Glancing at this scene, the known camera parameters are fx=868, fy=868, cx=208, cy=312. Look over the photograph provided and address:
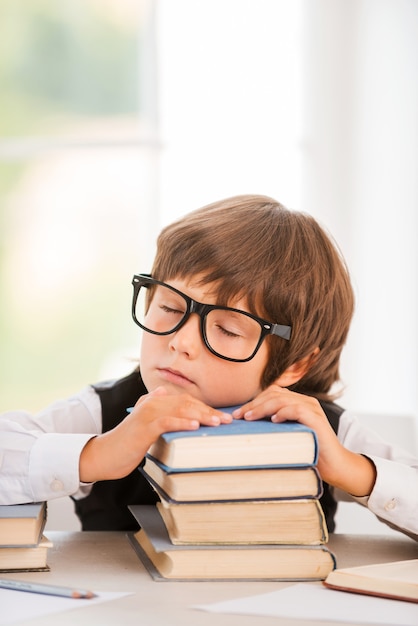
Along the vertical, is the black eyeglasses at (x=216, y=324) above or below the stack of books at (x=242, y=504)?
above

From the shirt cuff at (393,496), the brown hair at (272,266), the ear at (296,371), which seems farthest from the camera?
the ear at (296,371)

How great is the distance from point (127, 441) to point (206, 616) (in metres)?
0.27

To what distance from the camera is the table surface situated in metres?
0.86

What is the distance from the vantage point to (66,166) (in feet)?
11.2

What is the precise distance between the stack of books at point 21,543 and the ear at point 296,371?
52 cm

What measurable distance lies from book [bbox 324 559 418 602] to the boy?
181 mm

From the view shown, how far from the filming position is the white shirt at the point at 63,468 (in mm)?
1103

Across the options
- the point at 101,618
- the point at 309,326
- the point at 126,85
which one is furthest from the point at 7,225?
the point at 101,618

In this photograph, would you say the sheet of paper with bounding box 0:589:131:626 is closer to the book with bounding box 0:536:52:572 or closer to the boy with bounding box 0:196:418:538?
the book with bounding box 0:536:52:572

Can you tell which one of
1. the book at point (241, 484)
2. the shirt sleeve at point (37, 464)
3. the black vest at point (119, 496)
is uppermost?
the book at point (241, 484)

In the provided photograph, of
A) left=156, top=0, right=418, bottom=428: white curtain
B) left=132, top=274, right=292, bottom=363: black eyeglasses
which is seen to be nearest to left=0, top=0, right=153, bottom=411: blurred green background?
left=156, top=0, right=418, bottom=428: white curtain

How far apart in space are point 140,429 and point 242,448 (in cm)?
15

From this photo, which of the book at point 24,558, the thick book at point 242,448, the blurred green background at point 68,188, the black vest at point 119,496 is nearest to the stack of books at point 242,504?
the thick book at point 242,448

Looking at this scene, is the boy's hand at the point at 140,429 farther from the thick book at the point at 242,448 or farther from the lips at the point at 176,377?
the lips at the point at 176,377
